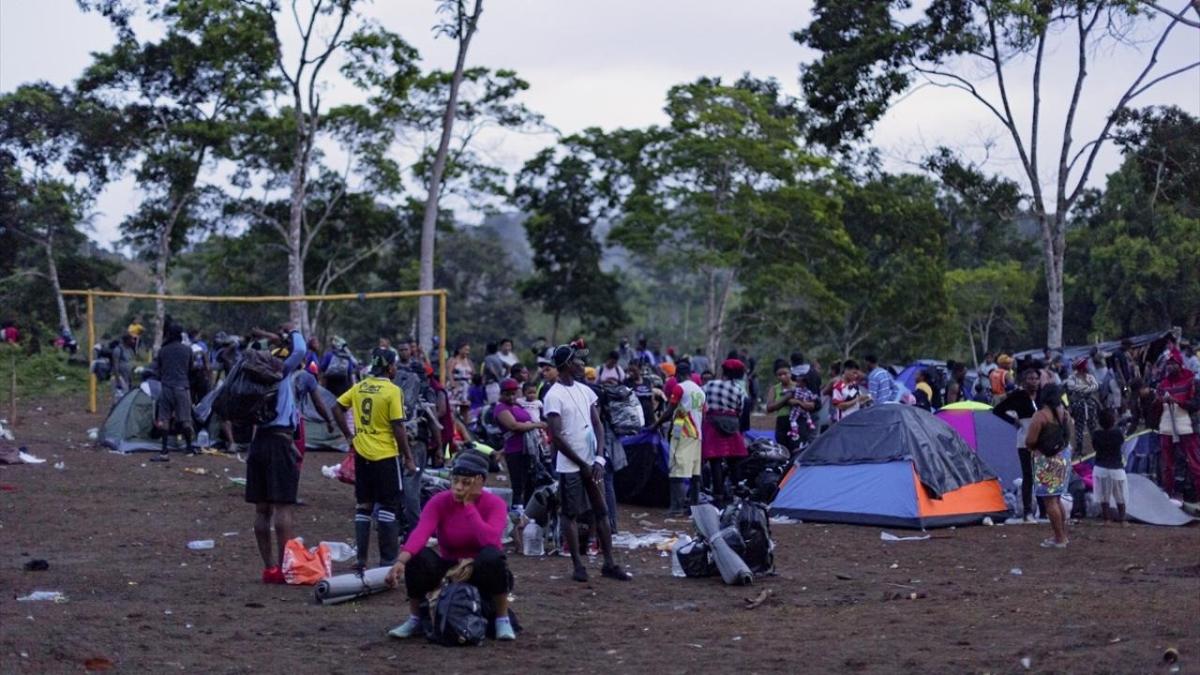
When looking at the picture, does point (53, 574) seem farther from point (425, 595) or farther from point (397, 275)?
point (397, 275)

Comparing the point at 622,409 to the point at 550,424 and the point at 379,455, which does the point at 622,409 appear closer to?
the point at 550,424

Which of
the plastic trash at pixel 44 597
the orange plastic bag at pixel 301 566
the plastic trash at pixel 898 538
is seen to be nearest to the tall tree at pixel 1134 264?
the plastic trash at pixel 898 538

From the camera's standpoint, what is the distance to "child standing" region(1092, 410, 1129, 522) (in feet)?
47.8

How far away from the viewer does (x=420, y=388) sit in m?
12.4

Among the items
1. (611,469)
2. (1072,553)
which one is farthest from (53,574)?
(1072,553)

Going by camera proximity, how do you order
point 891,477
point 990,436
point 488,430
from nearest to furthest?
point 891,477, point 990,436, point 488,430

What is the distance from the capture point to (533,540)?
1230 centimetres

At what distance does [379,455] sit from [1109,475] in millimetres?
8249

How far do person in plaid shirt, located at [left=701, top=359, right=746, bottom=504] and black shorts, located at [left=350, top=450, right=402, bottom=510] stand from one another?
5713 mm

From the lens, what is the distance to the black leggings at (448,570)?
8156 millimetres

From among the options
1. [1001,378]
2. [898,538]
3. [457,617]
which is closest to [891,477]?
[898,538]

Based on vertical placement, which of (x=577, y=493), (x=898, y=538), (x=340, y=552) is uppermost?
(x=577, y=493)

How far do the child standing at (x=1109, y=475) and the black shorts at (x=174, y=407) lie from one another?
1150 centimetres

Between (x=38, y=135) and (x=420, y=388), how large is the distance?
3235 cm
